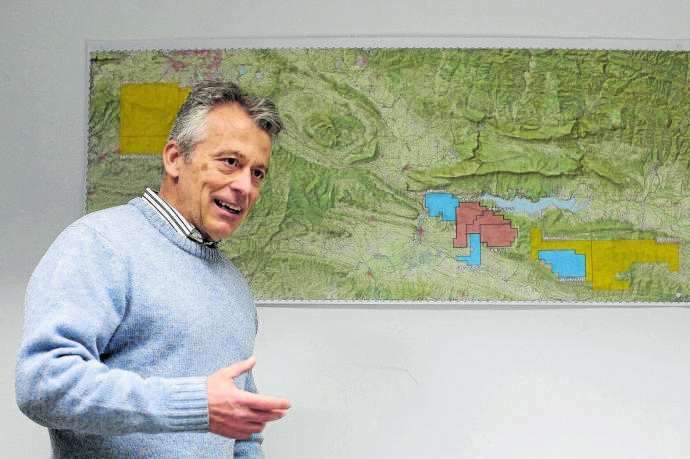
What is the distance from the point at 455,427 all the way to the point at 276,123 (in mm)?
963

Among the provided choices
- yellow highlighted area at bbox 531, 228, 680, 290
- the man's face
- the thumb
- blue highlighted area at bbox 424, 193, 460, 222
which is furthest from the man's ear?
yellow highlighted area at bbox 531, 228, 680, 290

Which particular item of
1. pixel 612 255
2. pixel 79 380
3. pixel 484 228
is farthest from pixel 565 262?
pixel 79 380

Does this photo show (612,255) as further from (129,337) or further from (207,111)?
(129,337)

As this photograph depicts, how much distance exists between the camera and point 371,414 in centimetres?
176

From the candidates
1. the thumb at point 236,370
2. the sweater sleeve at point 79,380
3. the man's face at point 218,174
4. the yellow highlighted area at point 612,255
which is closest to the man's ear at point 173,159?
the man's face at point 218,174

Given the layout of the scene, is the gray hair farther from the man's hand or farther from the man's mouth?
the man's hand

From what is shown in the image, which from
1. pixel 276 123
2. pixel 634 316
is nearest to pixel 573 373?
pixel 634 316

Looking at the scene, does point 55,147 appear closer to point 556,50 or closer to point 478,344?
point 478,344

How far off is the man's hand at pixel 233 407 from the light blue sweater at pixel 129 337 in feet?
0.05

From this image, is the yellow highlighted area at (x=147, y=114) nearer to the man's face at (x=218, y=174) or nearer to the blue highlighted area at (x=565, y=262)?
the man's face at (x=218, y=174)

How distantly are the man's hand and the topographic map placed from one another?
826 mm

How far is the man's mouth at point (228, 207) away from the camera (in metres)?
1.28

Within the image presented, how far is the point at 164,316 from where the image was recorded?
1140mm

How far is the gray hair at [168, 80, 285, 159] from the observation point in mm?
1279
